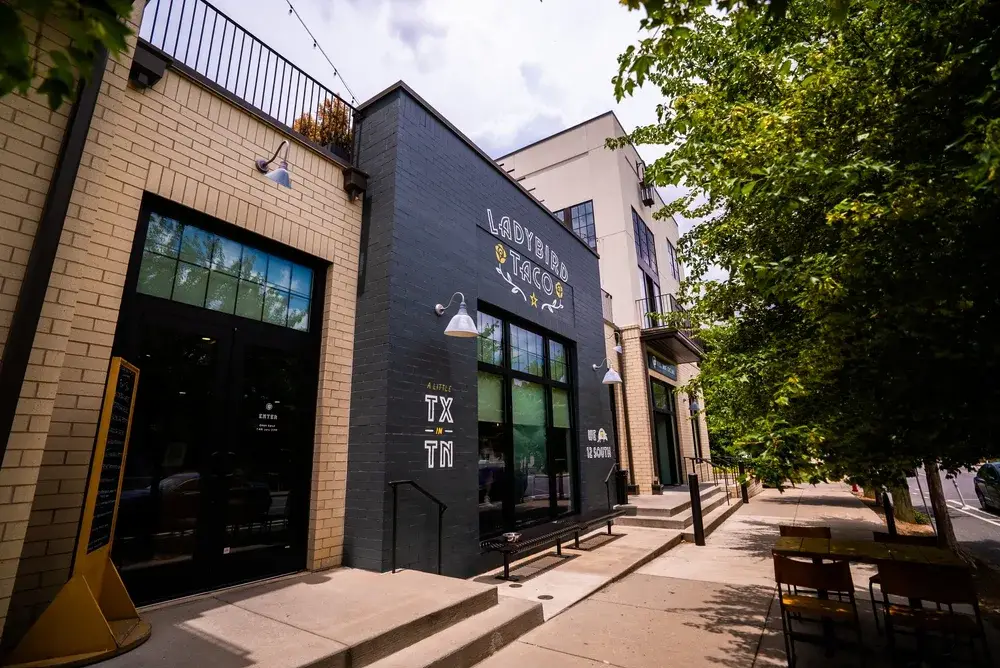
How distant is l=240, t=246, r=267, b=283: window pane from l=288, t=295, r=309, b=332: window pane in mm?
407

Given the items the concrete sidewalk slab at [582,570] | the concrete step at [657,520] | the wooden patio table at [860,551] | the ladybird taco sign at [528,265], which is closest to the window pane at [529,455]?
the concrete sidewalk slab at [582,570]

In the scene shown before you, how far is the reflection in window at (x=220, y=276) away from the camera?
13.6 ft

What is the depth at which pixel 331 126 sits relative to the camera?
645 centimetres

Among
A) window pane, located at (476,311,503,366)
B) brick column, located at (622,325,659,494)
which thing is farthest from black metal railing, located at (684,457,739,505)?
window pane, located at (476,311,503,366)

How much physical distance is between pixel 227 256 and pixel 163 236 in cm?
56

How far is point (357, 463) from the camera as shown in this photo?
513 cm

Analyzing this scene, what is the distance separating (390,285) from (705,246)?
3928 millimetres

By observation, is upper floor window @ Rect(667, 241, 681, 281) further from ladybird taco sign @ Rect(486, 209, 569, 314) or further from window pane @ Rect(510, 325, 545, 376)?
window pane @ Rect(510, 325, 545, 376)

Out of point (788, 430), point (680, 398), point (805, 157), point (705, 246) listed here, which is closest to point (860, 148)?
point (805, 157)

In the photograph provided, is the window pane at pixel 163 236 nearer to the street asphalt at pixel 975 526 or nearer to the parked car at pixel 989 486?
the street asphalt at pixel 975 526

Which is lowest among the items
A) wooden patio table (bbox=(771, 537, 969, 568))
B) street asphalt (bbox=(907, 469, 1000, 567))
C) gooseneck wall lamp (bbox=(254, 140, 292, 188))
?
street asphalt (bbox=(907, 469, 1000, 567))

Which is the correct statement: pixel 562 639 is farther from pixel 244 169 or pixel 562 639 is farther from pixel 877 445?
pixel 244 169

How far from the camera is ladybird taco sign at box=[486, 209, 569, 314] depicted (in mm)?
7652

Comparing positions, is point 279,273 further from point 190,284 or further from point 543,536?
point 543,536
